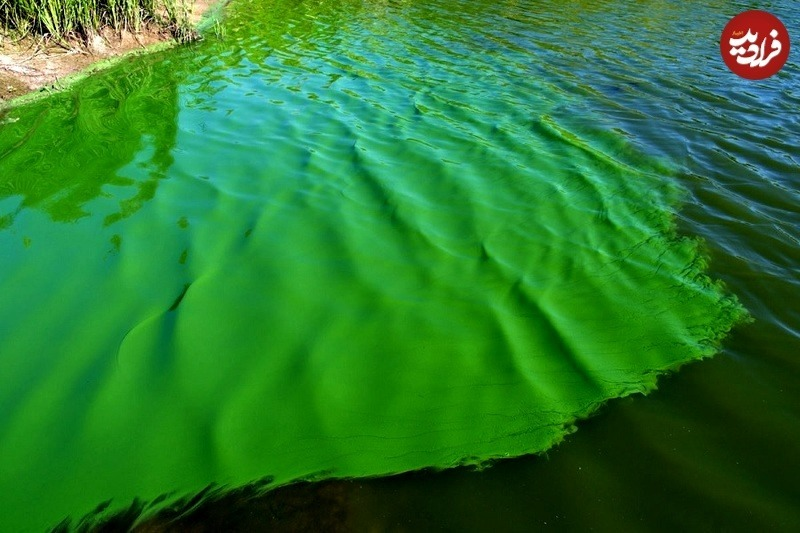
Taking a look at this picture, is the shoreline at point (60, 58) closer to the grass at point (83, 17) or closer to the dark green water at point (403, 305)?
the grass at point (83, 17)

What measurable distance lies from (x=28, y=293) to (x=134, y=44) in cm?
623

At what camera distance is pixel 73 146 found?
4.80 meters

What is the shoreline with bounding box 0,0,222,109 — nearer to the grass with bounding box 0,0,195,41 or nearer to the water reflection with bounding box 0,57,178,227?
the grass with bounding box 0,0,195,41

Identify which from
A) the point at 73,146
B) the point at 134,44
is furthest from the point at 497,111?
the point at 134,44

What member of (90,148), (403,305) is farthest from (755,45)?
(90,148)

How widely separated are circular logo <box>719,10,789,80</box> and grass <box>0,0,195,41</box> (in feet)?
27.1

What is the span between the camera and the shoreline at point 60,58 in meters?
5.99

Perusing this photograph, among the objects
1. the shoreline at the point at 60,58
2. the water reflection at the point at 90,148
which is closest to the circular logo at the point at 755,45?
the water reflection at the point at 90,148

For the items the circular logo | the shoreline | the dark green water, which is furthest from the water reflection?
the circular logo

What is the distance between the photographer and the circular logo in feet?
24.8

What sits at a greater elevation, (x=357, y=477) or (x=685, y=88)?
(x=685, y=88)

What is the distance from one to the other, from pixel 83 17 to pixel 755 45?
1005cm

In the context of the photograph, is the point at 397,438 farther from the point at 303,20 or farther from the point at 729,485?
the point at 303,20

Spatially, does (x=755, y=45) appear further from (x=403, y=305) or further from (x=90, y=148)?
(x=90, y=148)
